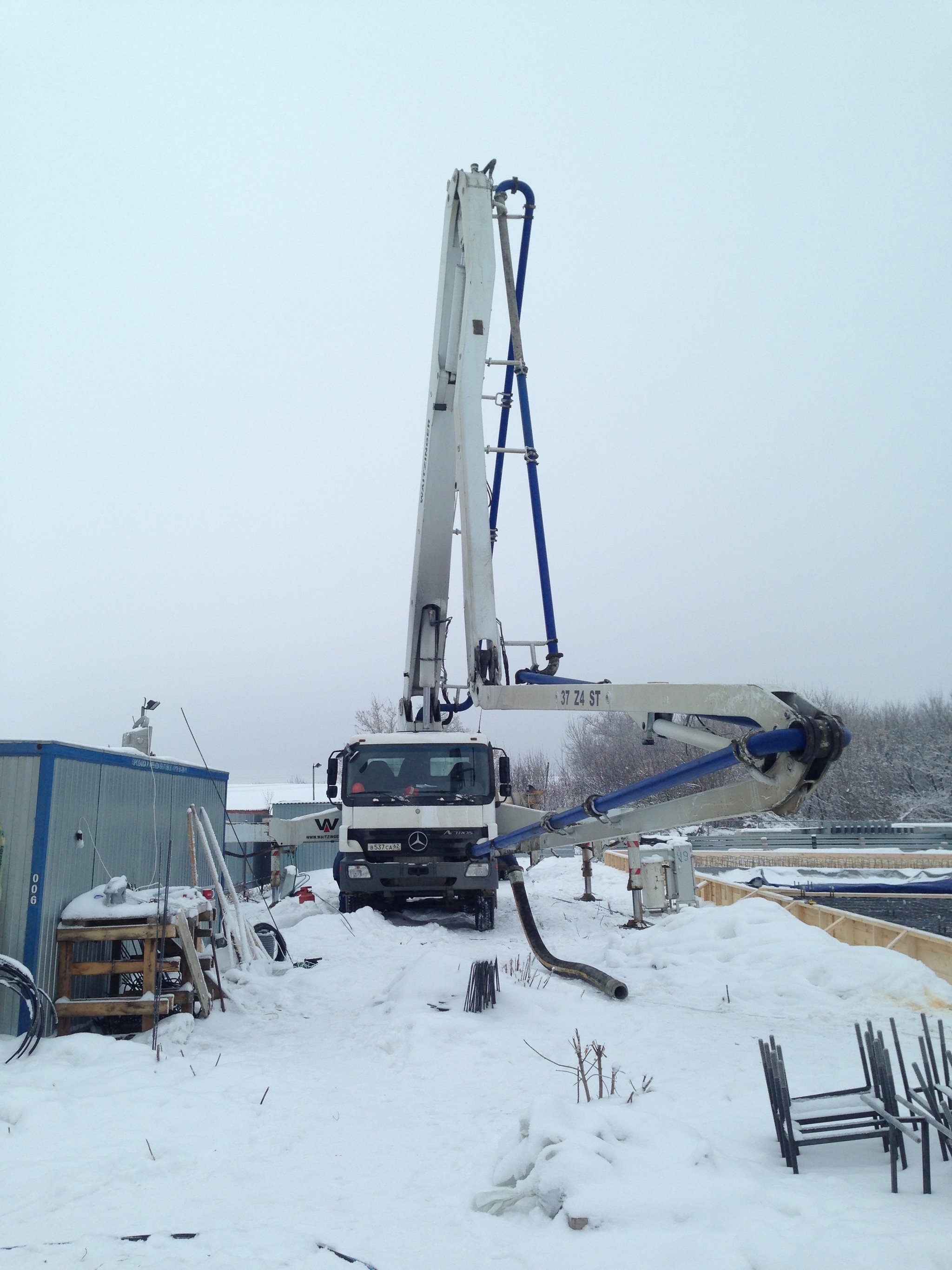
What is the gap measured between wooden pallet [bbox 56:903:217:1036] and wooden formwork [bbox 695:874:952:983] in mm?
6532

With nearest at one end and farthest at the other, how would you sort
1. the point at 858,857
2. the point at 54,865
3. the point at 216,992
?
1. the point at 54,865
2. the point at 216,992
3. the point at 858,857

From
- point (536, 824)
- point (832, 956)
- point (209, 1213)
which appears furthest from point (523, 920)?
point (209, 1213)

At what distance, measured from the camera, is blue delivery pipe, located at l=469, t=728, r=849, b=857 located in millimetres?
4484

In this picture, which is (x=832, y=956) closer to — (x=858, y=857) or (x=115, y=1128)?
(x=115, y=1128)

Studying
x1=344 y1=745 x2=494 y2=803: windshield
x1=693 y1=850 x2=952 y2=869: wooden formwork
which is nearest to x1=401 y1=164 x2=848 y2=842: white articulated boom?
x1=344 y1=745 x2=494 y2=803: windshield

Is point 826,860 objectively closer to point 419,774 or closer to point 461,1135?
point 419,774

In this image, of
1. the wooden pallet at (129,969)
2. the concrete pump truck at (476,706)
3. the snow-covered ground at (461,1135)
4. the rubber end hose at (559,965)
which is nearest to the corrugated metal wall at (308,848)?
the concrete pump truck at (476,706)

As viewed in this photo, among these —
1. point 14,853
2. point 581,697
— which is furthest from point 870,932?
point 14,853

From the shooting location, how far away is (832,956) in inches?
324

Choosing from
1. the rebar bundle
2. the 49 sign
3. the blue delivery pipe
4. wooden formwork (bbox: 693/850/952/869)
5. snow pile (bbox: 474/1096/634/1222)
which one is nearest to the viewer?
snow pile (bbox: 474/1096/634/1222)

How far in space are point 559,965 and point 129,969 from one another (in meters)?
4.21

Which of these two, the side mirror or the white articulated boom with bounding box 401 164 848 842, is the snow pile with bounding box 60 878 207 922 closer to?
the white articulated boom with bounding box 401 164 848 842

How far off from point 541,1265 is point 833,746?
2.72 metres

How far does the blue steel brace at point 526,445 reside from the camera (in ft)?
28.5
